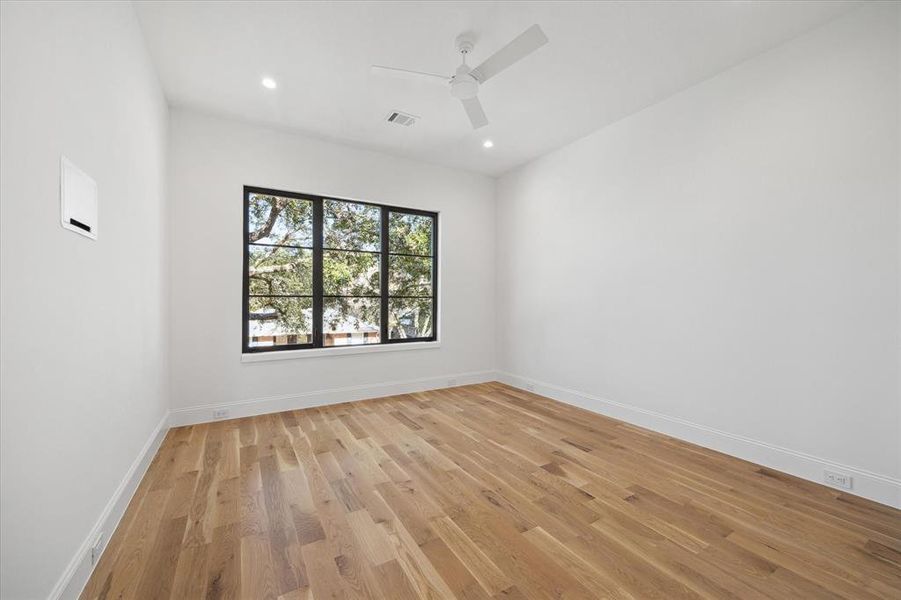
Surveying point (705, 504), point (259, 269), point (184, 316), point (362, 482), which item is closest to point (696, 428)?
point (705, 504)

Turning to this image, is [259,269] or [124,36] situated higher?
[124,36]

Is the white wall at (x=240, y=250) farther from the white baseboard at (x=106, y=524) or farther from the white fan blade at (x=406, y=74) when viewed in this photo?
the white fan blade at (x=406, y=74)

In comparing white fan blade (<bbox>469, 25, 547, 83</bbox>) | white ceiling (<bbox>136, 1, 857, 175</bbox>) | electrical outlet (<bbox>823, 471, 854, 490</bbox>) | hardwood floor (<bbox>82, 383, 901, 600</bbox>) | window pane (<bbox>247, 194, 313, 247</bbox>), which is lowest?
hardwood floor (<bbox>82, 383, 901, 600</bbox>)

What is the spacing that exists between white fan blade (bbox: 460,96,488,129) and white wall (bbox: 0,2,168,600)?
210cm

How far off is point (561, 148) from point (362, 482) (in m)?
4.15

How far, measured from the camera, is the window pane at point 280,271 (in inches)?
161

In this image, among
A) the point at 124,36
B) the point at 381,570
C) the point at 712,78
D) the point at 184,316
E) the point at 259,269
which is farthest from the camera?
the point at 259,269

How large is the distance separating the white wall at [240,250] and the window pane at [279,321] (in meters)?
0.20

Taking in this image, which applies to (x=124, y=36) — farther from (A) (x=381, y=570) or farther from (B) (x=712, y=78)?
(B) (x=712, y=78)

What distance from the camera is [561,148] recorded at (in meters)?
4.55

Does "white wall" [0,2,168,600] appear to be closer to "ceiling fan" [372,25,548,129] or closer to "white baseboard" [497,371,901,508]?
"ceiling fan" [372,25,548,129]

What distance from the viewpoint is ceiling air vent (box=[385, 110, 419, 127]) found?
3.71 meters

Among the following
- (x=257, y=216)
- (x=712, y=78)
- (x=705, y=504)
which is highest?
(x=712, y=78)

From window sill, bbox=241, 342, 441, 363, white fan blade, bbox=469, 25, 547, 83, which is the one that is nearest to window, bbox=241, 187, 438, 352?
window sill, bbox=241, 342, 441, 363
